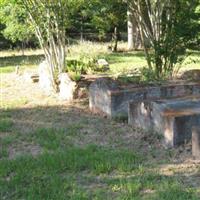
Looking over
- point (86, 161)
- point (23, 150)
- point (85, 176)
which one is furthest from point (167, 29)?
point (85, 176)

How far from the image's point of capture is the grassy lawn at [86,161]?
451 centimetres

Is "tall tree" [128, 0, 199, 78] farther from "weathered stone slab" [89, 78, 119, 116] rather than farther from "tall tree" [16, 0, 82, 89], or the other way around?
"tall tree" [16, 0, 82, 89]

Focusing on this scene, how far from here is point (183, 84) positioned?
25.5 feet

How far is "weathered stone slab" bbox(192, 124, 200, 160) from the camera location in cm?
512

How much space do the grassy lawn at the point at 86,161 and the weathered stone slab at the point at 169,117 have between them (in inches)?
4.9

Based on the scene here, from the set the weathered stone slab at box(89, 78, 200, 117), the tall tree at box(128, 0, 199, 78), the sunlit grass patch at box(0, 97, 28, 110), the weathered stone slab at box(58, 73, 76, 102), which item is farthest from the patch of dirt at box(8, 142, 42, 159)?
the tall tree at box(128, 0, 199, 78)

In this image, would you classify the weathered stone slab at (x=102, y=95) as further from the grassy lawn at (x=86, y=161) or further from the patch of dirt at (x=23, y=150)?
the patch of dirt at (x=23, y=150)

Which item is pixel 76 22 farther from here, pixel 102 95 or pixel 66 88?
pixel 102 95

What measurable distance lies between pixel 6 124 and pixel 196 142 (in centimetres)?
300

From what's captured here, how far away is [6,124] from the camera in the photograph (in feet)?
23.3

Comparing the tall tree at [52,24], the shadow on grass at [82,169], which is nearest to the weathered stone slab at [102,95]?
the shadow on grass at [82,169]

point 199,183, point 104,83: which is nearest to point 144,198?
point 199,183

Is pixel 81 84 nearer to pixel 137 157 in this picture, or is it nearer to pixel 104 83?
pixel 104 83

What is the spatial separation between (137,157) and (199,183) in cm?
93
